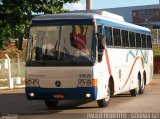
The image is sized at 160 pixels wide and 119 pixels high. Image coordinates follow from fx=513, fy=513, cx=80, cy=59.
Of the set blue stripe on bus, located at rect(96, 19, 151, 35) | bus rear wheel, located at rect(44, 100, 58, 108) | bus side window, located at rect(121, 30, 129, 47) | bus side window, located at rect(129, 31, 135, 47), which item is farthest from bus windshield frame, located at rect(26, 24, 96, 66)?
bus side window, located at rect(129, 31, 135, 47)

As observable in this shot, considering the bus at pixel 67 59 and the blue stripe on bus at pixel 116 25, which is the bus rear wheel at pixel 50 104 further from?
the blue stripe on bus at pixel 116 25

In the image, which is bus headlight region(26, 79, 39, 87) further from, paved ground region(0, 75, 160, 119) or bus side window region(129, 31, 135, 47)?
bus side window region(129, 31, 135, 47)

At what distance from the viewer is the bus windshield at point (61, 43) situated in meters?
15.6

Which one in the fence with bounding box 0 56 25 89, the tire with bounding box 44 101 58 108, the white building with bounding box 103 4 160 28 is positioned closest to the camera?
the tire with bounding box 44 101 58 108

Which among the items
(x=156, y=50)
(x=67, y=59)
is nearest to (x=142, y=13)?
(x=156, y=50)

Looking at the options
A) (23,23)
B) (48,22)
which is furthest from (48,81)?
(23,23)

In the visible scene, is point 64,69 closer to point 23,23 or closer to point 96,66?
point 96,66

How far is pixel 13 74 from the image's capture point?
28.7 meters

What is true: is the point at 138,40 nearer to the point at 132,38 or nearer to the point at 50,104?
the point at 132,38

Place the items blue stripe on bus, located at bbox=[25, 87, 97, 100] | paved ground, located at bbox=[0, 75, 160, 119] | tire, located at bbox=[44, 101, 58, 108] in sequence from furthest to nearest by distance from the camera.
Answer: tire, located at bbox=[44, 101, 58, 108], blue stripe on bus, located at bbox=[25, 87, 97, 100], paved ground, located at bbox=[0, 75, 160, 119]

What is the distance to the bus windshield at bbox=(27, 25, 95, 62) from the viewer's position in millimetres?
15602

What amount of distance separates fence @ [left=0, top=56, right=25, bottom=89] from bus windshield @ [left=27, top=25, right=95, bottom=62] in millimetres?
11528

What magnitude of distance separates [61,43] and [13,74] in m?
13.3

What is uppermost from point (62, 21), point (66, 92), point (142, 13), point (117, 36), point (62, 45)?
point (142, 13)
